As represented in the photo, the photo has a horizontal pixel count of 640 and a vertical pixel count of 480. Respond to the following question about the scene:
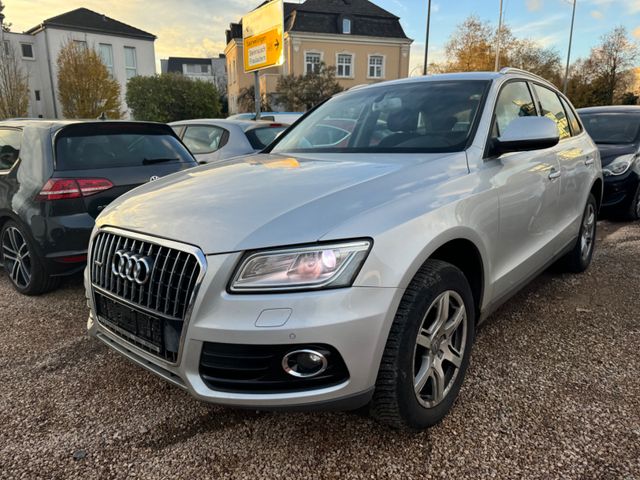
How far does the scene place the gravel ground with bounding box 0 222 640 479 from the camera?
77.1 inches

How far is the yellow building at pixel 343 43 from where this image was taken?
41375 millimetres

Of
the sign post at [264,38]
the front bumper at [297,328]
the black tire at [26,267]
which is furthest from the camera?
the sign post at [264,38]

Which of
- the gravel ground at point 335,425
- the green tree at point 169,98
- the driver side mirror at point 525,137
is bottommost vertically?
the gravel ground at point 335,425

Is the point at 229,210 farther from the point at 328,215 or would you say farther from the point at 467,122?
the point at 467,122

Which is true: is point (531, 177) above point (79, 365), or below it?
above

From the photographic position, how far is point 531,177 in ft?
9.40

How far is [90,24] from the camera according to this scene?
135 ft

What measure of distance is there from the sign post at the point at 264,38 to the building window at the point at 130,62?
3082 centimetres

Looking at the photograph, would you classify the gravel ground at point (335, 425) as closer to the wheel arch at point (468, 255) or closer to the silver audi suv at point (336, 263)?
the silver audi suv at point (336, 263)

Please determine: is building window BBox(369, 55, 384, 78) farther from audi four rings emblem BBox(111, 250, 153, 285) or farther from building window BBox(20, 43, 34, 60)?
audi four rings emblem BBox(111, 250, 153, 285)

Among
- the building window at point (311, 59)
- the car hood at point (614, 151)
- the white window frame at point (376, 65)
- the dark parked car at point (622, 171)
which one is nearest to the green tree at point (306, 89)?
the building window at point (311, 59)

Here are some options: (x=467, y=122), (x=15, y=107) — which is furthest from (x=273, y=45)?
(x=15, y=107)

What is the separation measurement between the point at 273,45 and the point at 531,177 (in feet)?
45.5

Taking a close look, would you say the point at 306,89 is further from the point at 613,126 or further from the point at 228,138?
the point at 228,138
